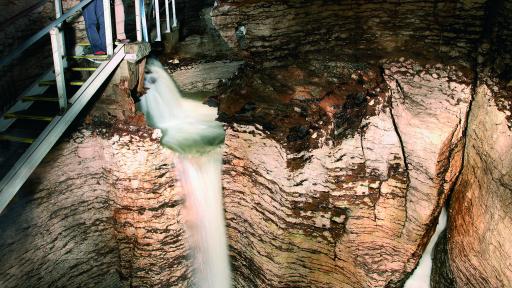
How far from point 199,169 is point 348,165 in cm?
231

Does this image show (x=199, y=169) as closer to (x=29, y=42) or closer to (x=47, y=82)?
(x=47, y=82)

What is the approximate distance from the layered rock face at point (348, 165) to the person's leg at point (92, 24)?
7.13ft

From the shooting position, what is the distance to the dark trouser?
239 inches

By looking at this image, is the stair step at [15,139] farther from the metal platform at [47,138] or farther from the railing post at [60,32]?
the railing post at [60,32]

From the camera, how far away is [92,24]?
6.10 metres

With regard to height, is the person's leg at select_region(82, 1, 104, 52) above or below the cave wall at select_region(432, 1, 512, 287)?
above

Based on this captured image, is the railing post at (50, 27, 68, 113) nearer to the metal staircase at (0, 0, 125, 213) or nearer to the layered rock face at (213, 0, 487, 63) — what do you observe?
the metal staircase at (0, 0, 125, 213)

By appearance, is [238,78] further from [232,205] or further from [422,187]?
[422,187]

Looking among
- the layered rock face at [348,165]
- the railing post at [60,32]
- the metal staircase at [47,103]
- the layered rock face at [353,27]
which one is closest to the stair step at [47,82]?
the metal staircase at [47,103]

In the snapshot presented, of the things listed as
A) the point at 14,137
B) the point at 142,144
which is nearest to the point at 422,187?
the point at 142,144

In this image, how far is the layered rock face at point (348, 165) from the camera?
559cm

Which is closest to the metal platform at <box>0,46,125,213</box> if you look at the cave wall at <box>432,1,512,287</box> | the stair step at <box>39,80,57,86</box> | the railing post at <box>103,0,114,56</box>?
the railing post at <box>103,0,114,56</box>

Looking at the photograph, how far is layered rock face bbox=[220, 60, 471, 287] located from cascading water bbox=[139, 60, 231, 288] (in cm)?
45

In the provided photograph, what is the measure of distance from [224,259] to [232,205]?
1.08m
